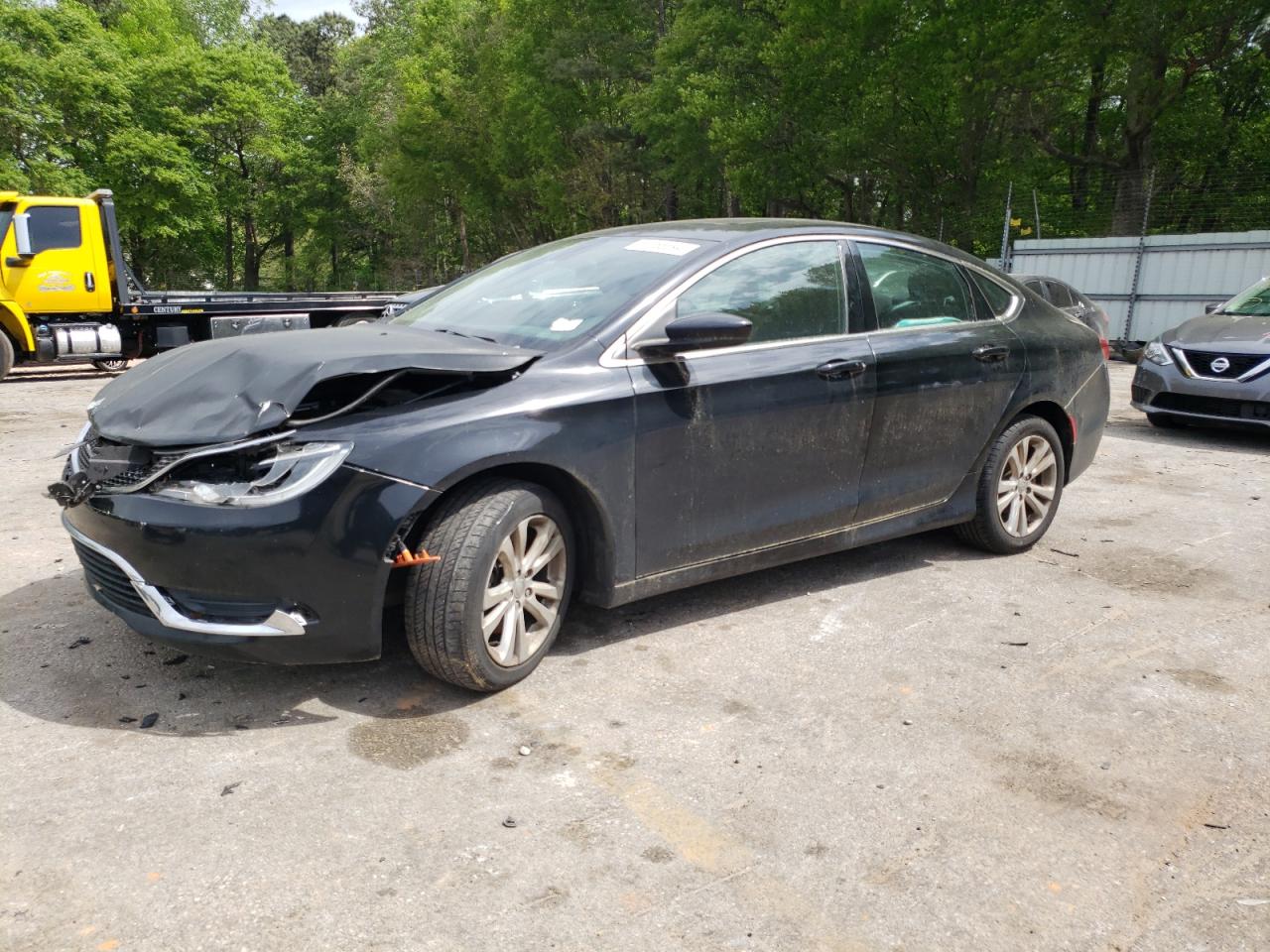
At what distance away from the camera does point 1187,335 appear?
910 cm

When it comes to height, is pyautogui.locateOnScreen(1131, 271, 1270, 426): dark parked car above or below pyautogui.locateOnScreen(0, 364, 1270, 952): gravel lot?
above

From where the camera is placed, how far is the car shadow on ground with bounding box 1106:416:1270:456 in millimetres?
8680

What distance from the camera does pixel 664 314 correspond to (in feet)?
12.5

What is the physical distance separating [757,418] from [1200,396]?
6528 millimetres

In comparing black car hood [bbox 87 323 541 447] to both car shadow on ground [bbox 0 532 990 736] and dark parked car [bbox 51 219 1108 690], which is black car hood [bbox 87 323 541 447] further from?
car shadow on ground [bbox 0 532 990 736]

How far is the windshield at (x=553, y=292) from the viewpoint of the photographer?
385 cm

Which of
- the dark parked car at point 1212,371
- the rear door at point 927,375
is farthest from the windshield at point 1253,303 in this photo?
the rear door at point 927,375

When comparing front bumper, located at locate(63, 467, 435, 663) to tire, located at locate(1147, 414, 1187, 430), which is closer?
front bumper, located at locate(63, 467, 435, 663)

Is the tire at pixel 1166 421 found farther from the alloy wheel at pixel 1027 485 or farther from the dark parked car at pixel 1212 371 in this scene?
the alloy wheel at pixel 1027 485

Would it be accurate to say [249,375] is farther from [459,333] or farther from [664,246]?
[664,246]

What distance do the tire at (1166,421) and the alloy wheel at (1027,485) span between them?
4611 mm

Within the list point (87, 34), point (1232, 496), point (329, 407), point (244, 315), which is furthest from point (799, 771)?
point (87, 34)

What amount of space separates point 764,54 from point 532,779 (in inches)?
1046

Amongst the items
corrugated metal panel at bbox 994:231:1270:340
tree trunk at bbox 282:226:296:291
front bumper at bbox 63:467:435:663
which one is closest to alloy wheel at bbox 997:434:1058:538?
front bumper at bbox 63:467:435:663
